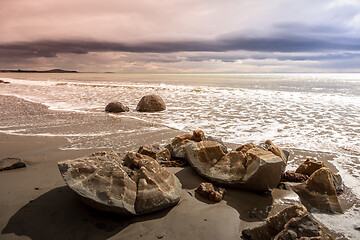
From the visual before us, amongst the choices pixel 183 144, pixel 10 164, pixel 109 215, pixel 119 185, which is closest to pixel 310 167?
pixel 183 144

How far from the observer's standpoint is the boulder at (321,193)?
3.21 metres

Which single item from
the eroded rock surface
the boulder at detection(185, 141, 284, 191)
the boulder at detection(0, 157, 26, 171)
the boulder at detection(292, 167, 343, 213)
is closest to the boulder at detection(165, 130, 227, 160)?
the eroded rock surface

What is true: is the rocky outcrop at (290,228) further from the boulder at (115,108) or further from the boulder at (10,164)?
the boulder at (115,108)

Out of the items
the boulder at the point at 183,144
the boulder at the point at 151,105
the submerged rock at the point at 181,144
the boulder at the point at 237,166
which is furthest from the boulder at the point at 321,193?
the boulder at the point at 151,105

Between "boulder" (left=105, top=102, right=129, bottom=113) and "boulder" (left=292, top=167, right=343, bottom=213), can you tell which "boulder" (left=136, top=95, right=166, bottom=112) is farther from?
"boulder" (left=292, top=167, right=343, bottom=213)

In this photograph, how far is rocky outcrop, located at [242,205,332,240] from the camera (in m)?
2.10

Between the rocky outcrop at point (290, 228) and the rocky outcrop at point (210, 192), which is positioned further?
the rocky outcrop at point (210, 192)

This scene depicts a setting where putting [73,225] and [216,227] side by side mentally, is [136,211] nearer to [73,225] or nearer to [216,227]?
[73,225]

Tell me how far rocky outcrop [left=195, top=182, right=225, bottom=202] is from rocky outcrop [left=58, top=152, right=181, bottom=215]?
35 centimetres

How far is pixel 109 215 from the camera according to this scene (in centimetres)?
273

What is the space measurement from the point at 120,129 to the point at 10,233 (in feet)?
15.8

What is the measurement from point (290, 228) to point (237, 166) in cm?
152

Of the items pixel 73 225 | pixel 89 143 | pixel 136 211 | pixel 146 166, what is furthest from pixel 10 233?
pixel 89 143

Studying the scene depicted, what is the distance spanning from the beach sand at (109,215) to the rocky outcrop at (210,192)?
7cm
